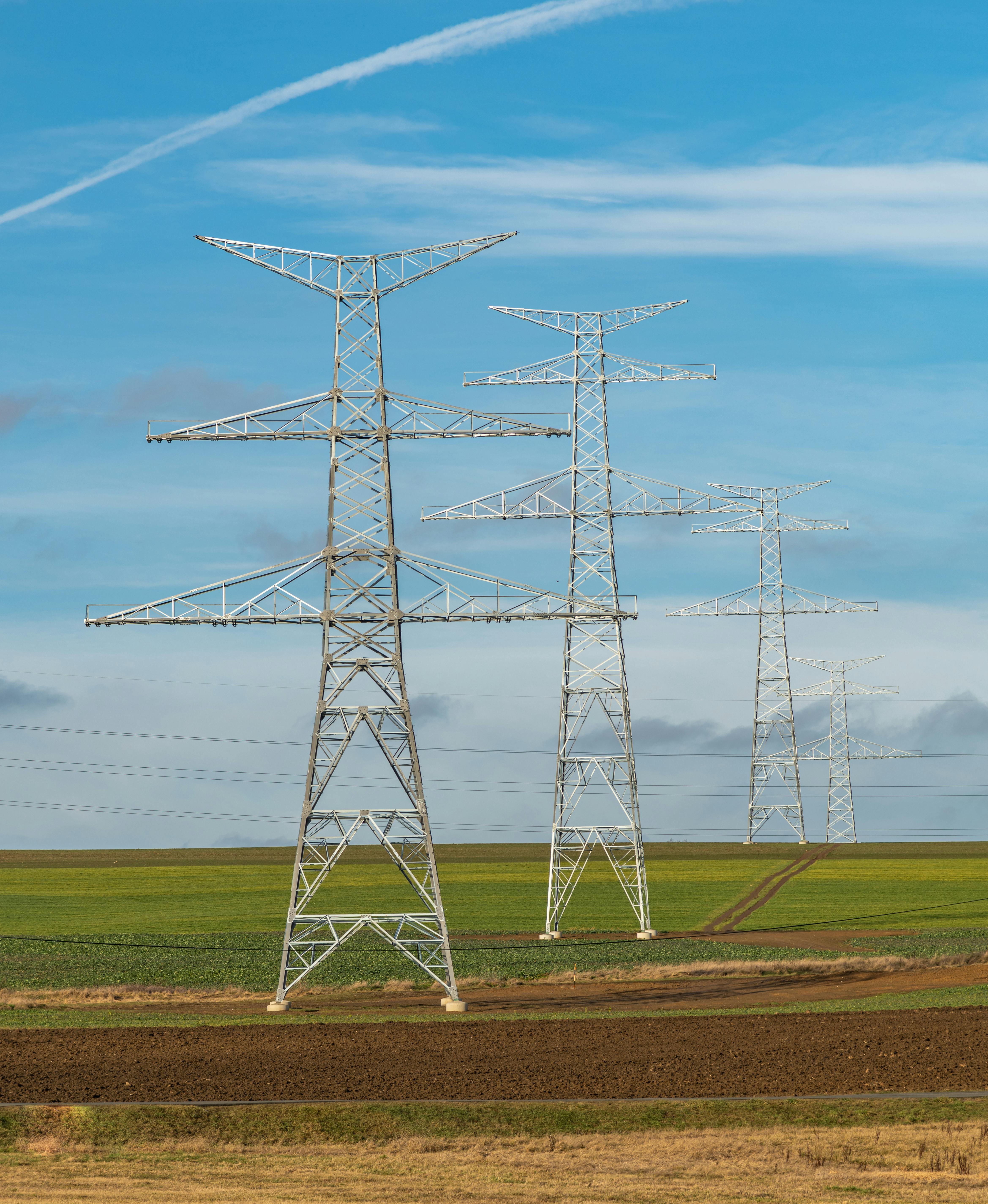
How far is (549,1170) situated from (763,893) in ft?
226

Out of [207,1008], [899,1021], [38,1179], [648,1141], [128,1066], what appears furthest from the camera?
[207,1008]

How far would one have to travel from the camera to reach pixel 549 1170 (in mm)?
19922

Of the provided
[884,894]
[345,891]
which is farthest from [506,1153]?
[345,891]

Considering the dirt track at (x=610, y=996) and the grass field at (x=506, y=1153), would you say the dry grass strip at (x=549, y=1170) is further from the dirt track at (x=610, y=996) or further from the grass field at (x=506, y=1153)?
the dirt track at (x=610, y=996)

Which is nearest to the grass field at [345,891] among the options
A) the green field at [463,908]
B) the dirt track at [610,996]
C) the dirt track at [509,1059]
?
the green field at [463,908]

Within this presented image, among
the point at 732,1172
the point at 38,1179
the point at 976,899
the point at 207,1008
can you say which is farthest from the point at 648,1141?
the point at 976,899

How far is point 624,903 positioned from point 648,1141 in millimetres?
58690

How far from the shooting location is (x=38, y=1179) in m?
19.0

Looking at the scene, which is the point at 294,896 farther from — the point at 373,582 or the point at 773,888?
the point at 773,888

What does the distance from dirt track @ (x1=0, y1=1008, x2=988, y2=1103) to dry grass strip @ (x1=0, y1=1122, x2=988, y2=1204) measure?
2.87 meters

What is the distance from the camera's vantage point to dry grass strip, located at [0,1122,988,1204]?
18.3 meters

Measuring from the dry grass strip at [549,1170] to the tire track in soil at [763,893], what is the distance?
41137 millimetres

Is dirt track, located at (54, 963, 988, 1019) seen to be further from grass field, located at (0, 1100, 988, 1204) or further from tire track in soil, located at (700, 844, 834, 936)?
tire track in soil, located at (700, 844, 834, 936)

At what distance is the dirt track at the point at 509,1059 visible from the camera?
81.4ft
